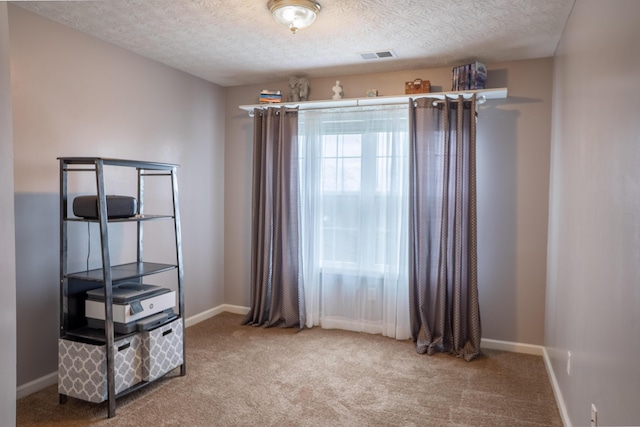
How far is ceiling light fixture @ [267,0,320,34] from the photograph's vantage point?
245cm

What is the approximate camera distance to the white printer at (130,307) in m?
2.61

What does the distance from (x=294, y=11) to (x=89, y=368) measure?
7.93 ft

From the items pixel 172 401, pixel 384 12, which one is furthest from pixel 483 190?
pixel 172 401

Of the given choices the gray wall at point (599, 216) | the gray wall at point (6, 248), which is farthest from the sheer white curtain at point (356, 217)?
the gray wall at point (6, 248)

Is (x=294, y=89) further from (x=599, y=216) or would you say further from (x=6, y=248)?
(x=599, y=216)

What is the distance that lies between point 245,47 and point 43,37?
1.35 metres

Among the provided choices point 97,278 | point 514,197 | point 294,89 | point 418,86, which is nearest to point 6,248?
point 97,278

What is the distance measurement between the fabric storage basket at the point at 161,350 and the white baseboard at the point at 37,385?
27.6 inches

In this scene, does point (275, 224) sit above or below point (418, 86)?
below

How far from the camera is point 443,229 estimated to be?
3516 millimetres

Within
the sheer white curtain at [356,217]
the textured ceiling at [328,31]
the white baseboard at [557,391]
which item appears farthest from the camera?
the sheer white curtain at [356,217]

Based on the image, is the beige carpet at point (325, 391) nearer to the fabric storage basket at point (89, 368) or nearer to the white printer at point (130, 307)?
the fabric storage basket at point (89, 368)

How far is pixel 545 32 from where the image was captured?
9.54ft

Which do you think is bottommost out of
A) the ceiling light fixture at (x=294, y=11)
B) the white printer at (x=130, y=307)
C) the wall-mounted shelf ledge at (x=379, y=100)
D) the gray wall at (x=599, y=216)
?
the white printer at (x=130, y=307)
